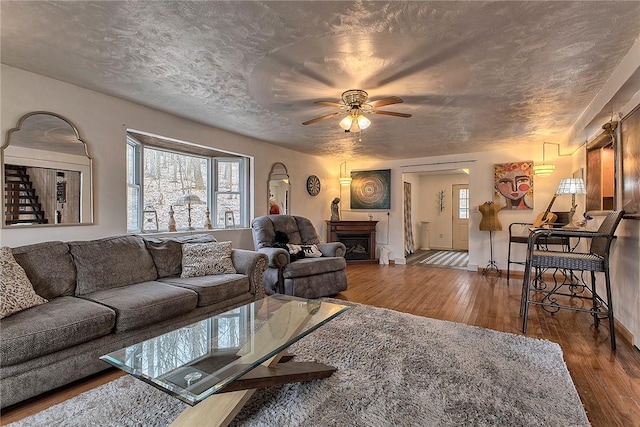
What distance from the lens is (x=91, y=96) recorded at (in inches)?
113

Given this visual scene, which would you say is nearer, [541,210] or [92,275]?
[92,275]

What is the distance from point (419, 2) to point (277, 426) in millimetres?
2320

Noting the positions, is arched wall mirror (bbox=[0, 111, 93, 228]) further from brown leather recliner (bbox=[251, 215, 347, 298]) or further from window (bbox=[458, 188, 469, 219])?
window (bbox=[458, 188, 469, 219])

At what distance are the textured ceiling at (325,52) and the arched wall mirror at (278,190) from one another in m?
1.70

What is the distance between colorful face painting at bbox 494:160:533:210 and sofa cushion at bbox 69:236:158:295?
17.9ft

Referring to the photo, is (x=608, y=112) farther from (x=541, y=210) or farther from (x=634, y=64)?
(x=541, y=210)

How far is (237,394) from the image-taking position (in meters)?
1.57

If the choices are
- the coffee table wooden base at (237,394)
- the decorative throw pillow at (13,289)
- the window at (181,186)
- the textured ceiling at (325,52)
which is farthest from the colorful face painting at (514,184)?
the decorative throw pillow at (13,289)

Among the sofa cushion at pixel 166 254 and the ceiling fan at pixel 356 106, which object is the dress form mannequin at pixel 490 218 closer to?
the ceiling fan at pixel 356 106

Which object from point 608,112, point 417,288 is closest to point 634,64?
point 608,112

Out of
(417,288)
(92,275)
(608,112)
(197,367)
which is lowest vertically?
(417,288)

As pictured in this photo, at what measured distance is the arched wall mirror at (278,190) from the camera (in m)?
5.10

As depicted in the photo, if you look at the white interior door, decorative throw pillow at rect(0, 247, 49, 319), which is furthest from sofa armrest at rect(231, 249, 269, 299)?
the white interior door

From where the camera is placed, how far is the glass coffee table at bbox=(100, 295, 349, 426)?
4.12 feet
